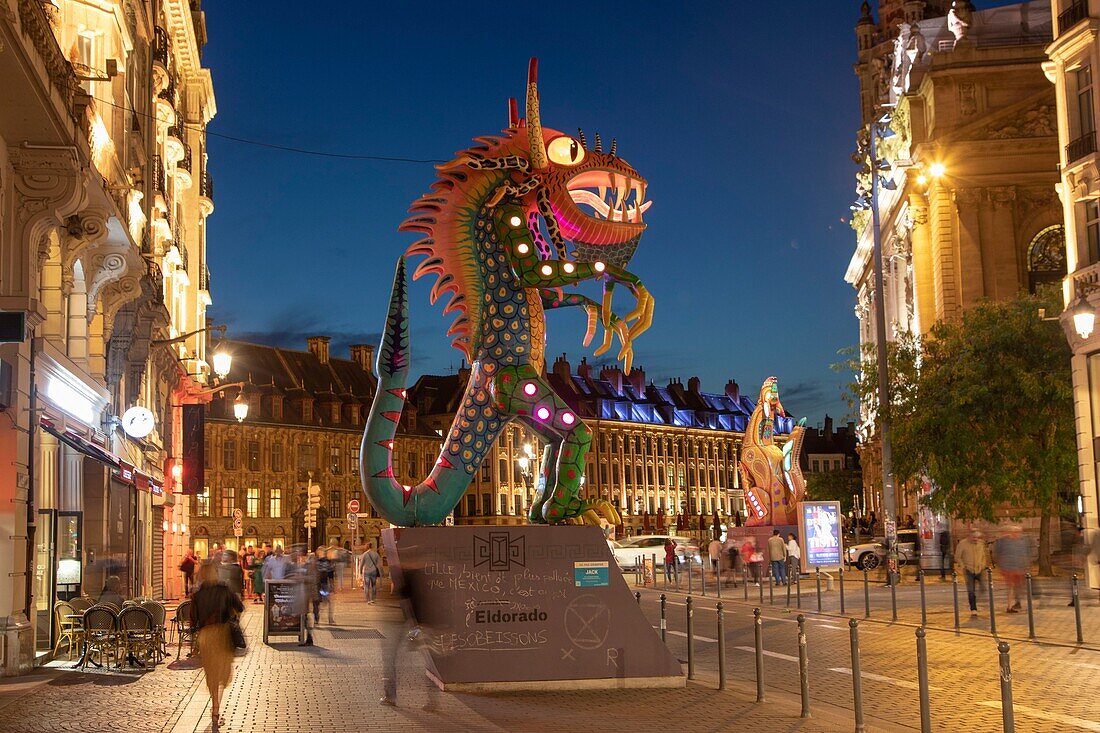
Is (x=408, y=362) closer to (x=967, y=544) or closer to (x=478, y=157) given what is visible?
(x=478, y=157)

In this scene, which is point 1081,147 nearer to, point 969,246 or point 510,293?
point 510,293

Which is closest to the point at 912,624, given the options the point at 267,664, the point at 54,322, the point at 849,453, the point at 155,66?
the point at 267,664

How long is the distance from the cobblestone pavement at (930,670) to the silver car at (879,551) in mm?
27044

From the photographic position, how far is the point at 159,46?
135 feet

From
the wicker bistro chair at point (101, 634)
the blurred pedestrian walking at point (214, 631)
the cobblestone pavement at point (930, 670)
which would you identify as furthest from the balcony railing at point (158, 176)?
the blurred pedestrian walking at point (214, 631)

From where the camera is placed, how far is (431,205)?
1597 centimetres

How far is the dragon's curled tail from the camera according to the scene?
1535cm

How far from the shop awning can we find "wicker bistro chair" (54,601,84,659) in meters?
2.54

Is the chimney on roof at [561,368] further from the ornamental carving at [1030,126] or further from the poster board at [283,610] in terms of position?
the poster board at [283,610]

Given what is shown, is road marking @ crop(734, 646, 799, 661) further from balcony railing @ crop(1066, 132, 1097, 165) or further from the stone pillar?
the stone pillar

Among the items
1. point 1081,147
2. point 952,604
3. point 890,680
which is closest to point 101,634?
point 890,680

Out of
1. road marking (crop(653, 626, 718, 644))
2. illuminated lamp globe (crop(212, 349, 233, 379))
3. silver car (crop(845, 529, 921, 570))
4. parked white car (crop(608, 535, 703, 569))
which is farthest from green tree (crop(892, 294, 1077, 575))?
illuminated lamp globe (crop(212, 349, 233, 379))

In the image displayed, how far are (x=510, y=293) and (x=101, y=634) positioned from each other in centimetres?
871

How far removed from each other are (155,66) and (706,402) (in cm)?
10460
